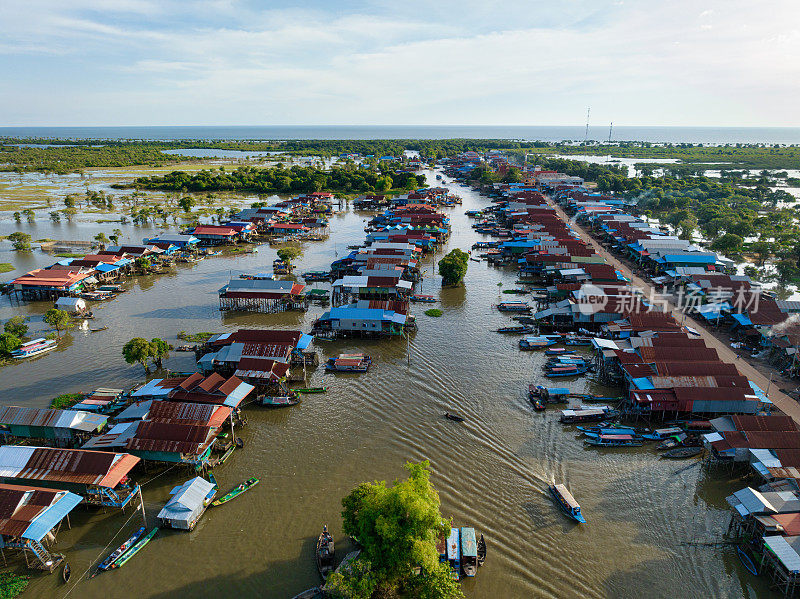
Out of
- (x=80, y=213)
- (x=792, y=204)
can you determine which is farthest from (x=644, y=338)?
(x=80, y=213)

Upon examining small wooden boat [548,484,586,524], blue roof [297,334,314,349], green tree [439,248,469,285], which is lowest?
small wooden boat [548,484,586,524]

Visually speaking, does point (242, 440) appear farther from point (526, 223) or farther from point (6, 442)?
point (526, 223)

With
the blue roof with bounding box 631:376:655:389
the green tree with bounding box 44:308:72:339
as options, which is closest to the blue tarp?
the blue roof with bounding box 631:376:655:389

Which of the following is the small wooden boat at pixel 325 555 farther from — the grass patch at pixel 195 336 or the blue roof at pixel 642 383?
the grass patch at pixel 195 336

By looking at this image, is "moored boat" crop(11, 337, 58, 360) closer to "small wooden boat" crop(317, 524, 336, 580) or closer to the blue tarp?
"small wooden boat" crop(317, 524, 336, 580)

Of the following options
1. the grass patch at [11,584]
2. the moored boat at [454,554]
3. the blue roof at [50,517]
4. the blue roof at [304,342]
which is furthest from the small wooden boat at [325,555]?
the blue roof at [304,342]

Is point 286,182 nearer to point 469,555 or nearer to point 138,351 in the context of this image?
point 138,351

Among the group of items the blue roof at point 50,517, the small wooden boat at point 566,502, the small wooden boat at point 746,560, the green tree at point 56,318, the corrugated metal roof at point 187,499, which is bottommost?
the small wooden boat at point 746,560

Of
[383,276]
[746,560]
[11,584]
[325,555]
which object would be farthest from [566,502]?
[383,276]
